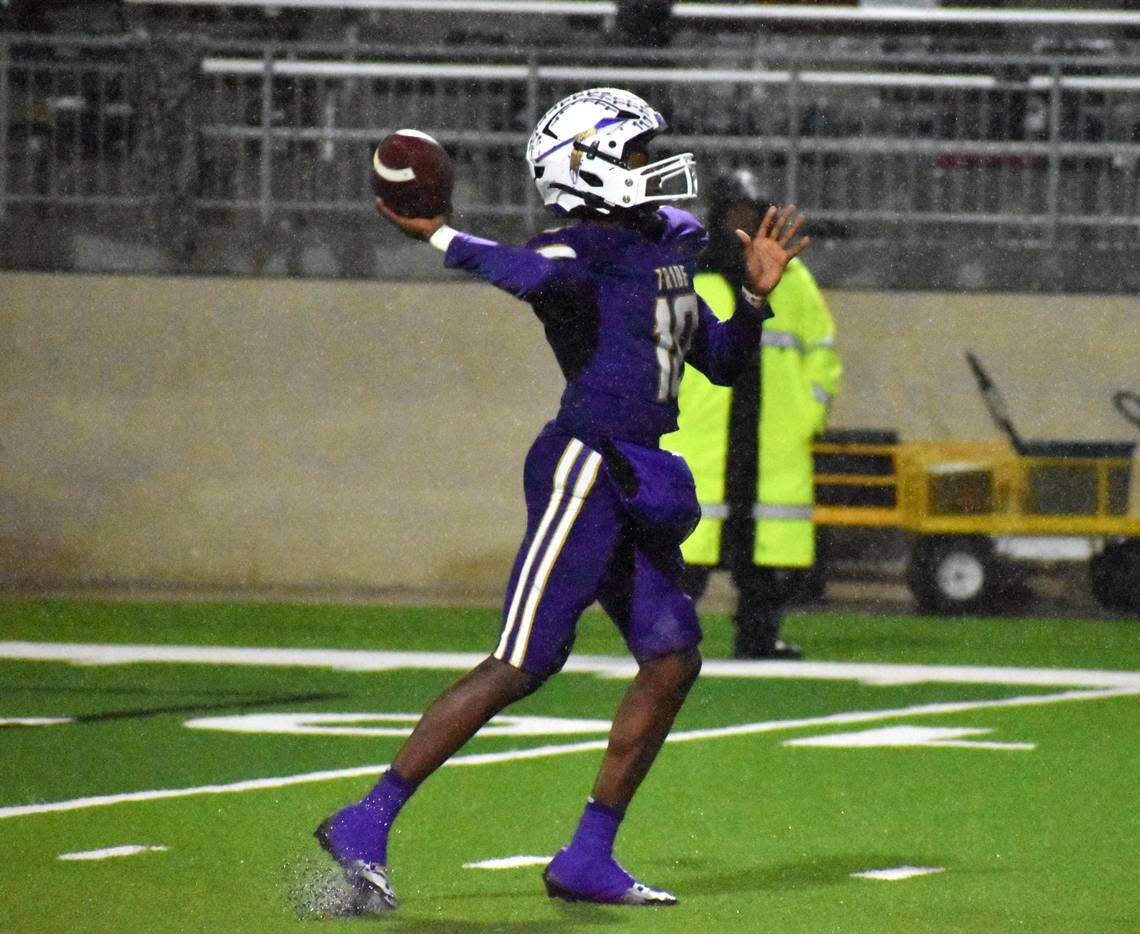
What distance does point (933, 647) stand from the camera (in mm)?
12352

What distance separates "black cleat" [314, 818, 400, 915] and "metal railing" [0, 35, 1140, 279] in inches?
433

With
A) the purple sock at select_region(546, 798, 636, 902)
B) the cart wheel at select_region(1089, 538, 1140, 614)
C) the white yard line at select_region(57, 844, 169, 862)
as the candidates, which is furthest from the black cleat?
the cart wheel at select_region(1089, 538, 1140, 614)

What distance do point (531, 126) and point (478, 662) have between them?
6229 millimetres

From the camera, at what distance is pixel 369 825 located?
17.9 ft

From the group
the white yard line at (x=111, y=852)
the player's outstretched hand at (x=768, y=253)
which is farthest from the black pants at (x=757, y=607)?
the player's outstretched hand at (x=768, y=253)

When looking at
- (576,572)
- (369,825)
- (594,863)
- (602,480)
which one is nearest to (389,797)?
(369,825)

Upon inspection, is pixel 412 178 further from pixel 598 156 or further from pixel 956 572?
pixel 956 572

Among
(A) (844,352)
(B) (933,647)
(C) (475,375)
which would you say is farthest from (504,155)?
(B) (933,647)

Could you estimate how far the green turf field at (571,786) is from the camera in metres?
5.61

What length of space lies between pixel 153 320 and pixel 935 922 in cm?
1114

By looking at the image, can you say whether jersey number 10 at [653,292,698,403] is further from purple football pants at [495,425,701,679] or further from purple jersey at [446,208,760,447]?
purple football pants at [495,425,701,679]

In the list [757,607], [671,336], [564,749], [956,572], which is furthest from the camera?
[956,572]

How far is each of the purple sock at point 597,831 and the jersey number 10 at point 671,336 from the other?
0.93 metres

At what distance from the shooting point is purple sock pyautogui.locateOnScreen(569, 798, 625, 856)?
222 inches
